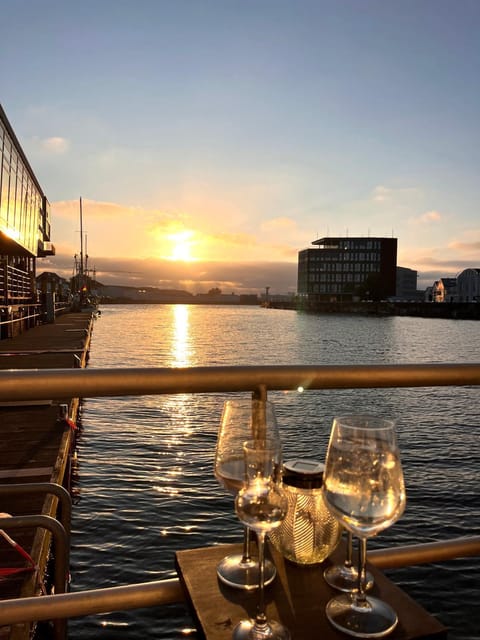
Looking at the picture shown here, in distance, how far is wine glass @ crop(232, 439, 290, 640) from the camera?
142 centimetres

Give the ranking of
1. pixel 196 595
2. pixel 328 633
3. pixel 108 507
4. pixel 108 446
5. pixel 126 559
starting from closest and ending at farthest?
pixel 328 633 → pixel 196 595 → pixel 126 559 → pixel 108 507 → pixel 108 446

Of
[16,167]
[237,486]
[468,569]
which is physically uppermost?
[16,167]

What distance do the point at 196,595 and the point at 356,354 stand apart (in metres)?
54.1

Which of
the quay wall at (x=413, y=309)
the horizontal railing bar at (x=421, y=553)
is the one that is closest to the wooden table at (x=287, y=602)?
the horizontal railing bar at (x=421, y=553)

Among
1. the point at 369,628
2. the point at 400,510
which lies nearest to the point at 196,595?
the point at 369,628

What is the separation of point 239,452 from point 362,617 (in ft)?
1.86

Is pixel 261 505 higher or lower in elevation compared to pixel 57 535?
higher

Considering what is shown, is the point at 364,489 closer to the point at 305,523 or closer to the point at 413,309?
the point at 305,523

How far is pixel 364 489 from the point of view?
1452mm

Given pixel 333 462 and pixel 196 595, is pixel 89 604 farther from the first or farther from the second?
pixel 333 462

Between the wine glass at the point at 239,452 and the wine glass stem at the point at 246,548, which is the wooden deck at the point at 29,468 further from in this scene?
the wine glass stem at the point at 246,548

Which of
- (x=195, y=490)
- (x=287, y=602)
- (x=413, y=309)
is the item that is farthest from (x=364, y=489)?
(x=413, y=309)

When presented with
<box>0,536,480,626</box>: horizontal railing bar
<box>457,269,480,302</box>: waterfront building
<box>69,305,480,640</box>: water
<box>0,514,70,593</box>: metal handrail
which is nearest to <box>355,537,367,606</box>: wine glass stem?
<box>0,536,480,626</box>: horizontal railing bar

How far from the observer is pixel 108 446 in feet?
57.9
